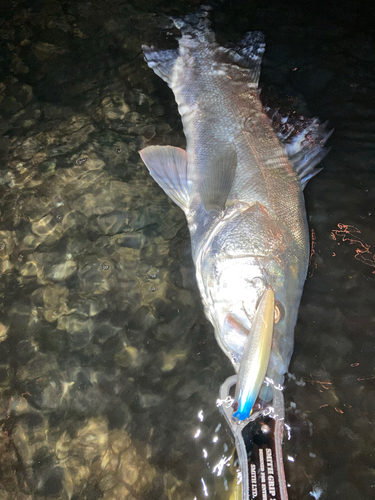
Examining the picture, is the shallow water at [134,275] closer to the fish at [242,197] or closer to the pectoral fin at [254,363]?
the fish at [242,197]

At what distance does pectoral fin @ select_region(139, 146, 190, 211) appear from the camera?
2.49 m

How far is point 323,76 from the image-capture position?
3.28 meters

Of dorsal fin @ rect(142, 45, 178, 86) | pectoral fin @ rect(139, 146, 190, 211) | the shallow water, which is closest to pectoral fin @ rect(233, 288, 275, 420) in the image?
the shallow water

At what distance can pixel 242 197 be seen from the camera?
2.22 m

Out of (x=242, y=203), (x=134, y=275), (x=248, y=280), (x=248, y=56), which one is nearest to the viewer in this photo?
(x=248, y=280)

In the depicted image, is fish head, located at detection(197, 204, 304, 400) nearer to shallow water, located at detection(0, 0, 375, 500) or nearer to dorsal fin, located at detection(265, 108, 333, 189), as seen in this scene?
shallow water, located at detection(0, 0, 375, 500)

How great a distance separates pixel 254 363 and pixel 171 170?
1.55m

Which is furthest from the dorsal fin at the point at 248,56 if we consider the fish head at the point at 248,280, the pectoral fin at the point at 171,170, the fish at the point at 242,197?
the fish head at the point at 248,280

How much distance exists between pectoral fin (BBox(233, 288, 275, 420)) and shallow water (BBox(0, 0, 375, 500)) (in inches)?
21.9

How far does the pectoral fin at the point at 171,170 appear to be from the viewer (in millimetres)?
2490

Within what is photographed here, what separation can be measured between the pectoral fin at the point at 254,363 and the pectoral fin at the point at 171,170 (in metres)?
1.15

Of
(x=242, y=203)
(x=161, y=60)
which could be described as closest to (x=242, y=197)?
(x=242, y=203)

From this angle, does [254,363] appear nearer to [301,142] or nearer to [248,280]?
[248,280]

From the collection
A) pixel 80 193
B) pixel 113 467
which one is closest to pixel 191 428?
pixel 113 467
